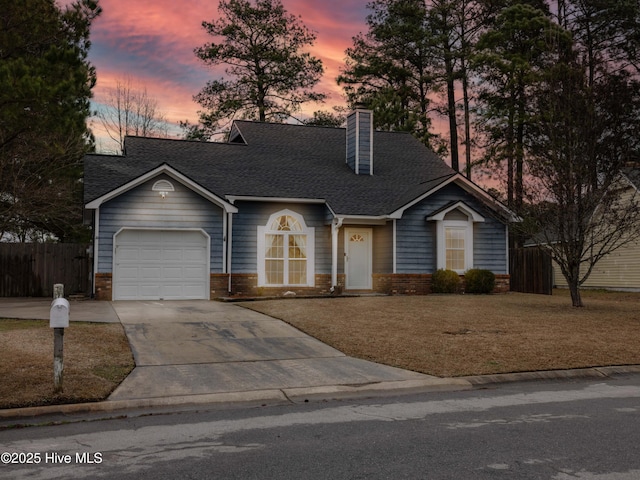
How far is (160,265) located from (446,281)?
9.96 meters

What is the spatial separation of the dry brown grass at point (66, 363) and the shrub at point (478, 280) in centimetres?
1382

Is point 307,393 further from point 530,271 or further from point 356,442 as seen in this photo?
point 530,271

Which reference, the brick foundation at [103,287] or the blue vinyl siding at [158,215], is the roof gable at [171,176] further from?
the brick foundation at [103,287]

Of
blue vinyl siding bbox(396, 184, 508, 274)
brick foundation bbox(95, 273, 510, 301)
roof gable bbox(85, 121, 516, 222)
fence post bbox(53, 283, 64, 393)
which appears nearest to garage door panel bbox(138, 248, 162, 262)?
brick foundation bbox(95, 273, 510, 301)

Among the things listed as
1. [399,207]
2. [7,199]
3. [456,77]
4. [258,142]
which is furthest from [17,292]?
[456,77]

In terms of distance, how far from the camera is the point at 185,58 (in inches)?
1499

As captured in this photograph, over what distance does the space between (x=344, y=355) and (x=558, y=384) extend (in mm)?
3341

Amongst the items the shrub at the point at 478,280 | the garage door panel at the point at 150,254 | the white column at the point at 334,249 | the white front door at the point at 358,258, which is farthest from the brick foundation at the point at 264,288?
the shrub at the point at 478,280

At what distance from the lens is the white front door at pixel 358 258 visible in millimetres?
22859

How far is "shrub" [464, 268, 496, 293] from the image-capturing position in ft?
73.5

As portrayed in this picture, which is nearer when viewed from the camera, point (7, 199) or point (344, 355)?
point (344, 355)

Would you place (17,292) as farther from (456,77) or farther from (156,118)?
(456,77)

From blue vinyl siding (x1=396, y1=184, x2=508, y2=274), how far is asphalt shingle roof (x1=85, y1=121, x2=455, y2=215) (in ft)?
2.07

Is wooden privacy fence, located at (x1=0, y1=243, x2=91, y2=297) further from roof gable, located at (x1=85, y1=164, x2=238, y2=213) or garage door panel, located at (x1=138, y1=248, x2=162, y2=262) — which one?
roof gable, located at (x1=85, y1=164, x2=238, y2=213)
